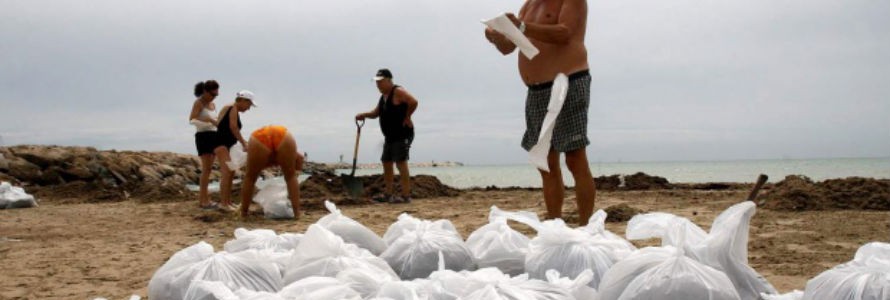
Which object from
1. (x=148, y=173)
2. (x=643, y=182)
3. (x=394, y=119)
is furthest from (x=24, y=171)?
(x=643, y=182)

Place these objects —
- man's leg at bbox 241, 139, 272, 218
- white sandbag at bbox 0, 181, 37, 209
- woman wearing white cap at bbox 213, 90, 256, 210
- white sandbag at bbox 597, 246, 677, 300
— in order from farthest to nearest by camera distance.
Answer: white sandbag at bbox 0, 181, 37, 209 < woman wearing white cap at bbox 213, 90, 256, 210 < man's leg at bbox 241, 139, 272, 218 < white sandbag at bbox 597, 246, 677, 300

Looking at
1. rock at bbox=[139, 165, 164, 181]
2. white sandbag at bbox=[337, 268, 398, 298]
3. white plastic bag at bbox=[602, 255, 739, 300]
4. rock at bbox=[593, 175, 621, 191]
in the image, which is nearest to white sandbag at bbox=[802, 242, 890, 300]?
white plastic bag at bbox=[602, 255, 739, 300]

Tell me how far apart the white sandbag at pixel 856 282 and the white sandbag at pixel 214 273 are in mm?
1537

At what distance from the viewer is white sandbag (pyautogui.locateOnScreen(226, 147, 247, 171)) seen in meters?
6.19

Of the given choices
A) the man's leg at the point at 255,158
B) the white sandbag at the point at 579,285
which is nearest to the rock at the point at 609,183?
the man's leg at the point at 255,158

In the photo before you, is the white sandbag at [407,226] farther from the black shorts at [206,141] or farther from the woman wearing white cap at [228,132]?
the black shorts at [206,141]

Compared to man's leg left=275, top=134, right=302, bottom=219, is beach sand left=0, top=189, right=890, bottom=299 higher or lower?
lower

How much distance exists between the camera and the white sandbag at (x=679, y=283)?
5.30 ft

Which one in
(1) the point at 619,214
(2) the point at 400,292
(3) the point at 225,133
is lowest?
(1) the point at 619,214

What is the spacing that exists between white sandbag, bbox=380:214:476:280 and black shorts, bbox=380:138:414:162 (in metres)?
4.33

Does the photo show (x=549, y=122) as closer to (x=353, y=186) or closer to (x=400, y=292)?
(x=400, y=292)

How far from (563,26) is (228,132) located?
3.98 m

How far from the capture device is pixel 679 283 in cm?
162

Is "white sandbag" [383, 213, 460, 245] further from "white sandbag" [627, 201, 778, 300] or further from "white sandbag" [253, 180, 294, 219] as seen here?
"white sandbag" [253, 180, 294, 219]
